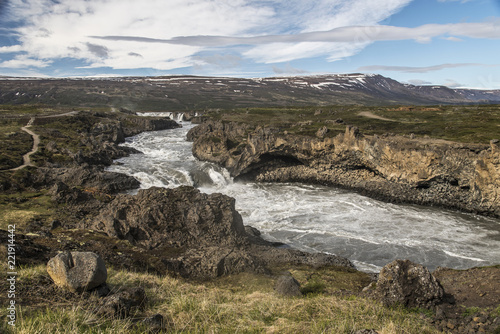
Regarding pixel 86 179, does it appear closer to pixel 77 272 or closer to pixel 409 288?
pixel 77 272

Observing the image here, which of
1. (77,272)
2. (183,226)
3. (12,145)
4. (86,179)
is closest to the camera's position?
(77,272)

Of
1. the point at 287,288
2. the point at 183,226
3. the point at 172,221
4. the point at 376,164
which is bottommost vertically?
the point at 183,226

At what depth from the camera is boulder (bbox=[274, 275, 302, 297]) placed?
10469 millimetres

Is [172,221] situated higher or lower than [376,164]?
lower

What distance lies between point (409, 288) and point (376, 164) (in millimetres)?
30912

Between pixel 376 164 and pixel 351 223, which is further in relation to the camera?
pixel 376 164

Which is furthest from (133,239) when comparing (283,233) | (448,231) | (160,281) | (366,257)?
(448,231)

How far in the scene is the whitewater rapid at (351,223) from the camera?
21.2 meters

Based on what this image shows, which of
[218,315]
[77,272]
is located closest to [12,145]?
[77,272]

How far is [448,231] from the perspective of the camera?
2592 cm

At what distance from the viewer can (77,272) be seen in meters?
7.76

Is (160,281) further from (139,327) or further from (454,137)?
(454,137)

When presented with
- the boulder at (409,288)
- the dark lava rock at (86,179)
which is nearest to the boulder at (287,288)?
the boulder at (409,288)

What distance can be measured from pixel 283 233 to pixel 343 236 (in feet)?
16.2
